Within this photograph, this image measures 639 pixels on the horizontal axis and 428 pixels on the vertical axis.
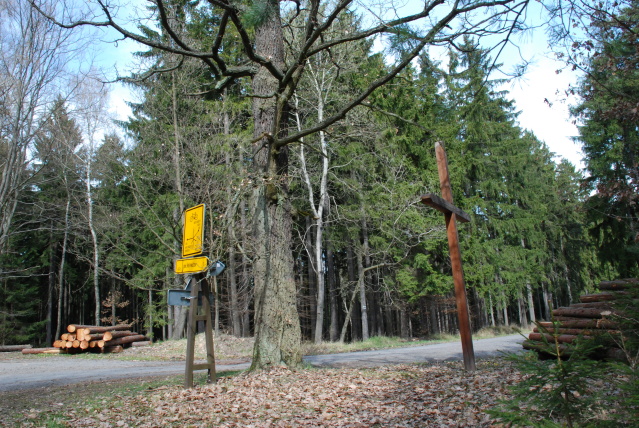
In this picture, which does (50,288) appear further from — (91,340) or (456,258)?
(456,258)

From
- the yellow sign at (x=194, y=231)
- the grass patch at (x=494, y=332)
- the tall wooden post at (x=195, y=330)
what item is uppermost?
the yellow sign at (x=194, y=231)

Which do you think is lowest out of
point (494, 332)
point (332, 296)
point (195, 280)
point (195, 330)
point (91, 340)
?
point (494, 332)

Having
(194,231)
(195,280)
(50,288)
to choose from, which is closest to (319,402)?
A: (195,280)

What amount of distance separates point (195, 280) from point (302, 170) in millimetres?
10254

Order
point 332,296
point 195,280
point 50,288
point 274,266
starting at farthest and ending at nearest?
1. point 50,288
2. point 332,296
3. point 274,266
4. point 195,280

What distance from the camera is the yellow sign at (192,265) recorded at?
652cm

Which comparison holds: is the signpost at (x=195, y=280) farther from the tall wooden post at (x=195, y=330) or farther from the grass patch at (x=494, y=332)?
the grass patch at (x=494, y=332)

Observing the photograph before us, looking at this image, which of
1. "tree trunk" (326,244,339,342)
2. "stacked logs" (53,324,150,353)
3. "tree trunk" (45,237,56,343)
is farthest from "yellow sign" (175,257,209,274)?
"tree trunk" (45,237,56,343)

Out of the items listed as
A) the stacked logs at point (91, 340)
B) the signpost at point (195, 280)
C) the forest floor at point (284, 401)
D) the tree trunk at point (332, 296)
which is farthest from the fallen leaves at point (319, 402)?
the tree trunk at point (332, 296)

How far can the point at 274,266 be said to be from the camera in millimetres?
7191

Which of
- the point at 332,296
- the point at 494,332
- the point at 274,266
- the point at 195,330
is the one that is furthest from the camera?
the point at 332,296

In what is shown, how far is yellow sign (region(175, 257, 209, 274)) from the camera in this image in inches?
257

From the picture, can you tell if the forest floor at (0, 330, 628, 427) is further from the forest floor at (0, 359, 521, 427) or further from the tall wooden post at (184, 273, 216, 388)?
the tall wooden post at (184, 273, 216, 388)

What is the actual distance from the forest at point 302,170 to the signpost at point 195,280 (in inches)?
30.7
